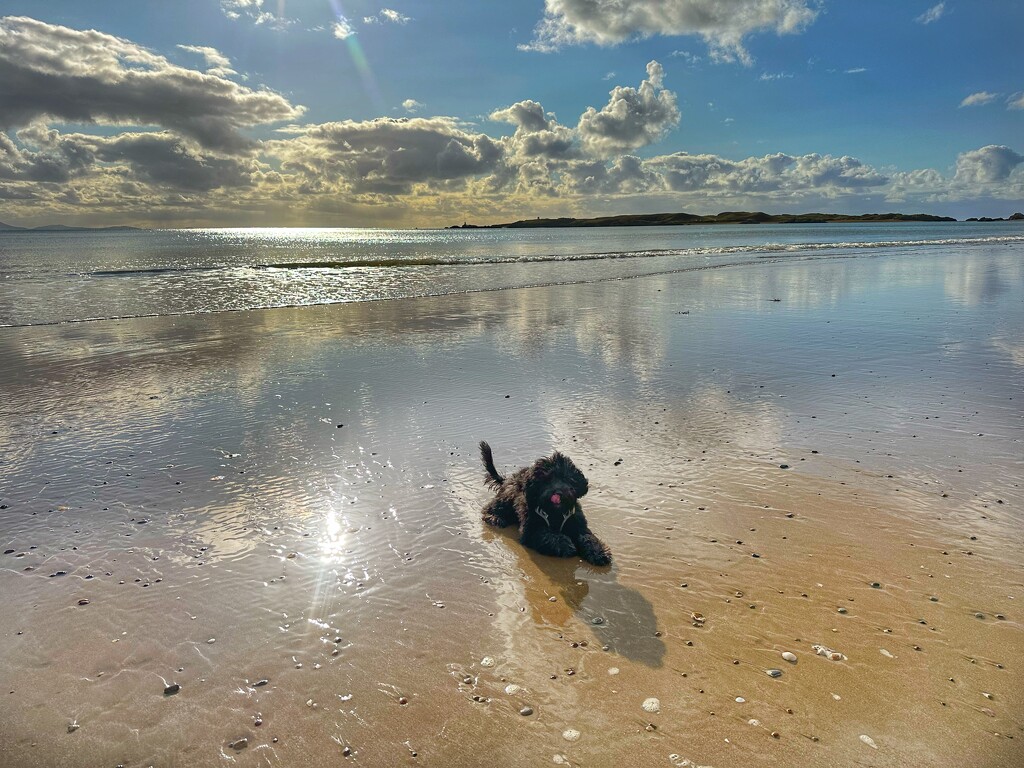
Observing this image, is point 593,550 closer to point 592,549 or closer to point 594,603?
point 592,549

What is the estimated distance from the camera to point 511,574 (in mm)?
5957

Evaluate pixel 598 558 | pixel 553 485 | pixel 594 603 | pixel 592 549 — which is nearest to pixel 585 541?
pixel 592 549

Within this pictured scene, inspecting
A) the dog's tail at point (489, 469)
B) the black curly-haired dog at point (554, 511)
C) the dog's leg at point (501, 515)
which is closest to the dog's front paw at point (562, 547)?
the black curly-haired dog at point (554, 511)

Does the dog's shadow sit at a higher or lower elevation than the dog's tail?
lower

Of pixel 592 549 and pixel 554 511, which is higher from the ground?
pixel 554 511

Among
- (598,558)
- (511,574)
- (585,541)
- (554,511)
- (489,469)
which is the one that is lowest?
(511,574)

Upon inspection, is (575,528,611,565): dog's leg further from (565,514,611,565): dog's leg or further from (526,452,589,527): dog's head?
(526,452,589,527): dog's head

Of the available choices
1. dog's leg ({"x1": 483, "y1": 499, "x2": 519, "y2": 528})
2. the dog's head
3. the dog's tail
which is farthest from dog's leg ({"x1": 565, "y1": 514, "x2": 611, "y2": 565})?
the dog's tail

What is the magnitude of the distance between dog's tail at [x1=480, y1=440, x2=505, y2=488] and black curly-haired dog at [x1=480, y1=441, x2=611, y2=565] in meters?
0.48

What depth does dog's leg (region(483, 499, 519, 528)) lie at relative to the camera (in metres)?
6.87

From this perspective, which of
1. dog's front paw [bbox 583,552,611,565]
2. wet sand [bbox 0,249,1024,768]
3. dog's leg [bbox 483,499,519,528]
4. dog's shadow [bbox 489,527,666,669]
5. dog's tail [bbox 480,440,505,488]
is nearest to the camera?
wet sand [bbox 0,249,1024,768]

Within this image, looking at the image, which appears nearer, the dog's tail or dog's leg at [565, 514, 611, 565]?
dog's leg at [565, 514, 611, 565]

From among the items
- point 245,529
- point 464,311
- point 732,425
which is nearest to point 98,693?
point 245,529

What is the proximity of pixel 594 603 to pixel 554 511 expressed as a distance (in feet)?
3.89
